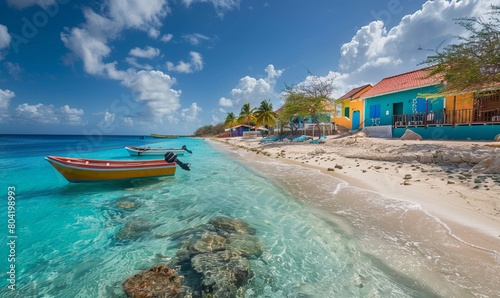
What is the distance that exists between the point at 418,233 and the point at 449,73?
1104cm

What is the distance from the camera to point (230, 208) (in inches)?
259

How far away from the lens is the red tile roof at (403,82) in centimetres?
1717

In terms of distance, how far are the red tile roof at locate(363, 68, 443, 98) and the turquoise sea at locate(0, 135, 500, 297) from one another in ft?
50.1

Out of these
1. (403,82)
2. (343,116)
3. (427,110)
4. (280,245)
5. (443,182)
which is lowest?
(280,245)

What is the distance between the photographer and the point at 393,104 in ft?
65.0

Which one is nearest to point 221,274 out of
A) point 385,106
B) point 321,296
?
point 321,296

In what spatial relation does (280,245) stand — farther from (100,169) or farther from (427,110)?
(427,110)

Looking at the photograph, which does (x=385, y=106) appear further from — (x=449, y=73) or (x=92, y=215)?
(x=92, y=215)

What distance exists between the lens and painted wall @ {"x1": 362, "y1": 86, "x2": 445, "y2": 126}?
16688 mm

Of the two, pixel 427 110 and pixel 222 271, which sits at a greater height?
pixel 427 110

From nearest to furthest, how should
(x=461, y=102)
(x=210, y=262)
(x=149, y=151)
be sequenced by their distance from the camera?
(x=210, y=262) → (x=461, y=102) → (x=149, y=151)

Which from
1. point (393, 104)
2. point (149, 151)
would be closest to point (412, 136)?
point (393, 104)

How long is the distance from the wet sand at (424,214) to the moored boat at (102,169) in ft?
21.1

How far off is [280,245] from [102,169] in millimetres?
8939
